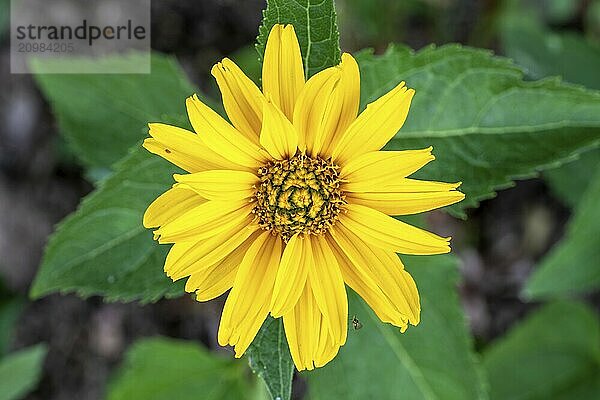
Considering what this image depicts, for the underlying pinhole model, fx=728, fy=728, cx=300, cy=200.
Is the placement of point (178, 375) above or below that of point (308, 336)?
below

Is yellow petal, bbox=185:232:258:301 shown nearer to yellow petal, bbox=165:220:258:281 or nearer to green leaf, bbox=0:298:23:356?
yellow petal, bbox=165:220:258:281

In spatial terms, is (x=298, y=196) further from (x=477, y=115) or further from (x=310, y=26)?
(x=477, y=115)

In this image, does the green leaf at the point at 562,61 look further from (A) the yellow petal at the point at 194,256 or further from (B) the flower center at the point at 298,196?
(A) the yellow petal at the point at 194,256

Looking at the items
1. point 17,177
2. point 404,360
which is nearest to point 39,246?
point 17,177

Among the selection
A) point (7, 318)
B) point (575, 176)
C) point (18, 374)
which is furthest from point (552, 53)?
point (7, 318)

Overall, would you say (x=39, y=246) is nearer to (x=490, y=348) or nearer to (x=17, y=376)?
(x=17, y=376)

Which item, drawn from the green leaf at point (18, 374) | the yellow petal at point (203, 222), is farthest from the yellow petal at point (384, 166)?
the green leaf at point (18, 374)

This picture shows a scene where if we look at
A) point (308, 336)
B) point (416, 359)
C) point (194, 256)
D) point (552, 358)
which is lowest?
point (552, 358)

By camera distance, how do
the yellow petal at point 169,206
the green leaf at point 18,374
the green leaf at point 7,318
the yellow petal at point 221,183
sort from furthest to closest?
the green leaf at point 7,318 → the green leaf at point 18,374 → the yellow petal at point 169,206 → the yellow petal at point 221,183
